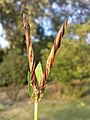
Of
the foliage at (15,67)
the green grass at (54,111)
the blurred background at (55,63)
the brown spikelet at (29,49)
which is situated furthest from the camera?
the foliage at (15,67)

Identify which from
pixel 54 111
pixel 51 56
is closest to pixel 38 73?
pixel 51 56

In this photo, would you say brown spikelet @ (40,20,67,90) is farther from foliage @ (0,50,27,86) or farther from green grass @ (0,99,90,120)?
foliage @ (0,50,27,86)

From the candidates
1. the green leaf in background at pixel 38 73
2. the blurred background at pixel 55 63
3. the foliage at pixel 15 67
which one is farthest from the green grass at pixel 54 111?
the green leaf in background at pixel 38 73

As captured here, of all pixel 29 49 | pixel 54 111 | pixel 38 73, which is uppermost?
pixel 29 49

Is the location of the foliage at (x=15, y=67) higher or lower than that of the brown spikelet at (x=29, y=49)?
lower

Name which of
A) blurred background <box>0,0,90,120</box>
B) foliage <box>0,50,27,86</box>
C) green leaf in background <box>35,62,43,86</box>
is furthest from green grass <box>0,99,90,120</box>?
green leaf in background <box>35,62,43,86</box>

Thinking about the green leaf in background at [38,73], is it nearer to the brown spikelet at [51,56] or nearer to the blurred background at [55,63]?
the brown spikelet at [51,56]

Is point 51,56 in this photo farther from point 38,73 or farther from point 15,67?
point 15,67

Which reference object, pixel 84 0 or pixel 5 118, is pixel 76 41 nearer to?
pixel 84 0
